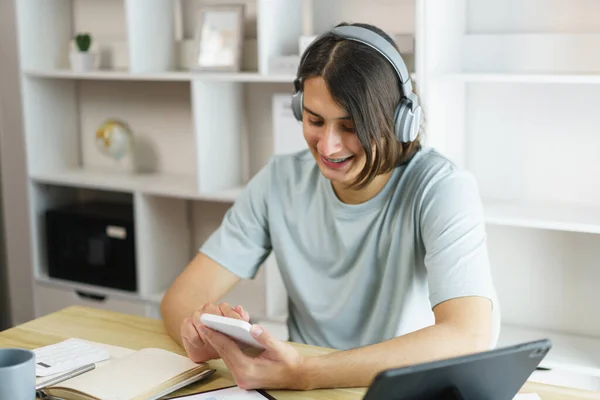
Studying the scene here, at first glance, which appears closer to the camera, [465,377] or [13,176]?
[465,377]

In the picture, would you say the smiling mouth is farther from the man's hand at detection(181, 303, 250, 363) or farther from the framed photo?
the framed photo

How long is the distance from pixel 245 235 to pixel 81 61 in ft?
5.65

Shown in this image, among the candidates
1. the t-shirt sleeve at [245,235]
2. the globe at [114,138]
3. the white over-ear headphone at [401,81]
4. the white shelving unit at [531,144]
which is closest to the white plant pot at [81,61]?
the globe at [114,138]

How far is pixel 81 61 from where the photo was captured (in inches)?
135

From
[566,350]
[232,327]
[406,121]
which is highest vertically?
[406,121]

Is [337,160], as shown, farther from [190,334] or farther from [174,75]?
[174,75]

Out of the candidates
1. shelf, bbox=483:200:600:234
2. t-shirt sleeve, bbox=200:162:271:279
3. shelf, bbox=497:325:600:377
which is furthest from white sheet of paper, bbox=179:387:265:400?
shelf, bbox=497:325:600:377

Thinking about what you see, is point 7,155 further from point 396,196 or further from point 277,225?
point 396,196

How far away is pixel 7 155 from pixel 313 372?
2.67m

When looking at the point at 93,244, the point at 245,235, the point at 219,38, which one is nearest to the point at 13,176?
the point at 93,244

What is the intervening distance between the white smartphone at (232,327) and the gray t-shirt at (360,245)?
0.41 meters

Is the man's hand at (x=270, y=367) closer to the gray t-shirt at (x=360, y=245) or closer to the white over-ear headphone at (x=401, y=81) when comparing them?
the gray t-shirt at (x=360, y=245)

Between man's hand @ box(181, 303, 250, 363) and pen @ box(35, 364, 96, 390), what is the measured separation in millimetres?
182

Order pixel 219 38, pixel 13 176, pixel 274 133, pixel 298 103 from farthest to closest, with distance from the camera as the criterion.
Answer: pixel 13 176 → pixel 219 38 → pixel 274 133 → pixel 298 103
